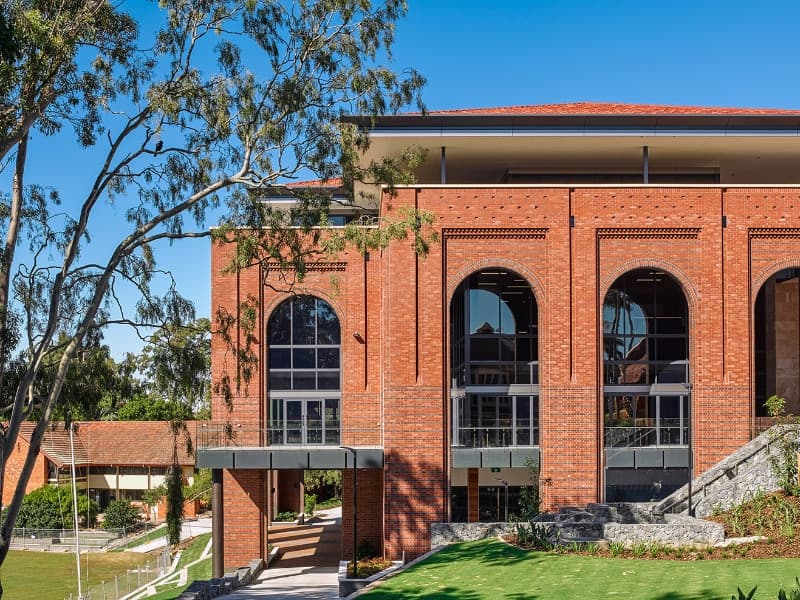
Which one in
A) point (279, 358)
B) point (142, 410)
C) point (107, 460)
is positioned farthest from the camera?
point (142, 410)

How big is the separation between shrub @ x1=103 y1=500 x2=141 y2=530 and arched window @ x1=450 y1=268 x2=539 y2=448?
25.9 meters

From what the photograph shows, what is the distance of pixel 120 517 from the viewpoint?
48.4m

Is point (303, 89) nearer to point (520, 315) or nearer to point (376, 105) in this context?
point (376, 105)

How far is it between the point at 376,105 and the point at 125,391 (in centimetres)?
997

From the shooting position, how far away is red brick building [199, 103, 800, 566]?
28.2m

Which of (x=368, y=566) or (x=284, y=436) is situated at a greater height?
(x=284, y=436)

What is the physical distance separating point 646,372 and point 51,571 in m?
27.7

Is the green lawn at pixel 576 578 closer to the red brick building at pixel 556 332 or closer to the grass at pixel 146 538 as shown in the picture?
the red brick building at pixel 556 332

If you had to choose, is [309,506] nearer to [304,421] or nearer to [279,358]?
[304,421]

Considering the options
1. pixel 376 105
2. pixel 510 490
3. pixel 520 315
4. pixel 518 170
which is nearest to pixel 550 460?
pixel 510 490

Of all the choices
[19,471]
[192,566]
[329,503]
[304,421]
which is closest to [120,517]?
[19,471]

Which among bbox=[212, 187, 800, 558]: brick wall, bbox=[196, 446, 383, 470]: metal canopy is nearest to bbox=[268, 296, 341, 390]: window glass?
bbox=[212, 187, 800, 558]: brick wall

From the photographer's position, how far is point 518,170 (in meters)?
32.2

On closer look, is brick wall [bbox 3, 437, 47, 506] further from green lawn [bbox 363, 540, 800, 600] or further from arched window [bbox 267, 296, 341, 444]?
green lawn [bbox 363, 540, 800, 600]
